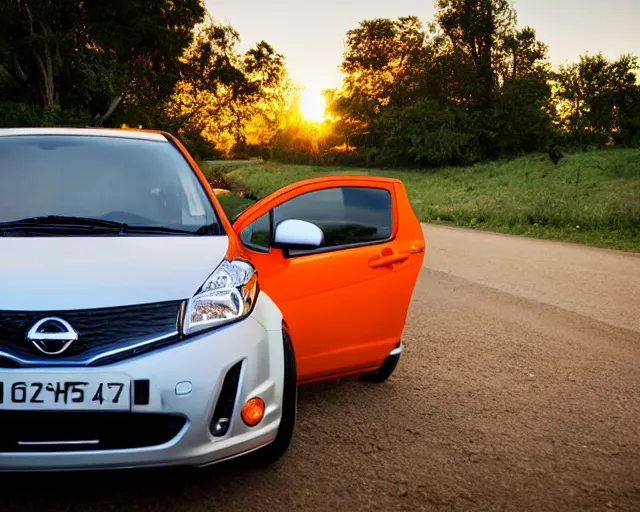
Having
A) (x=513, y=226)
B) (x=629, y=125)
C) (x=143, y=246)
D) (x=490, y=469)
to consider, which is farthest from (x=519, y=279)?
(x=629, y=125)

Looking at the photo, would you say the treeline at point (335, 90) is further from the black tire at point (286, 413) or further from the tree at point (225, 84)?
the black tire at point (286, 413)

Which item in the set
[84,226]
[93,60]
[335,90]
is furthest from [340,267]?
[335,90]

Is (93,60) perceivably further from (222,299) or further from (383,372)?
(222,299)

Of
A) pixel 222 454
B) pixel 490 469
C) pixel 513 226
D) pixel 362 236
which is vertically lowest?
pixel 513 226

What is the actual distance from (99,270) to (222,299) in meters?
0.48

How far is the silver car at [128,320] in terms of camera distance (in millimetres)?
2779

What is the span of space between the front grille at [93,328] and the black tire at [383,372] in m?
2.35

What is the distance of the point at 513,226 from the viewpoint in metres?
22.3

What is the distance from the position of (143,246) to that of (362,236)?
66.4 inches

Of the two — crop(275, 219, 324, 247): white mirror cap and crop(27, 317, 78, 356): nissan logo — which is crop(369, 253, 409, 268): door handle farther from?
crop(27, 317, 78, 356): nissan logo

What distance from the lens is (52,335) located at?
2.76m

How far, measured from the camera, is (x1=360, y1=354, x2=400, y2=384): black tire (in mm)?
5027

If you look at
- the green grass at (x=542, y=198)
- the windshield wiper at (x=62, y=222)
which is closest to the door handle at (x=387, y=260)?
the windshield wiper at (x=62, y=222)

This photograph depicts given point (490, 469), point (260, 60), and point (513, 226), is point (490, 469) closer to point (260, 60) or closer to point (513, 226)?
point (513, 226)
